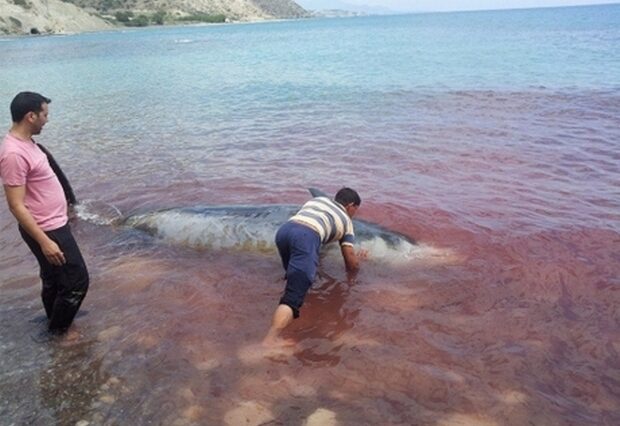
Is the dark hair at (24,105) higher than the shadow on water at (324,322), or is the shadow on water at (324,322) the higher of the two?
the dark hair at (24,105)

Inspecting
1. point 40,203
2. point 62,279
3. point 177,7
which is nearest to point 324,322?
point 62,279

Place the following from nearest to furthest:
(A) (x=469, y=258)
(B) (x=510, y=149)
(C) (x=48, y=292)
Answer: (C) (x=48, y=292) → (A) (x=469, y=258) → (B) (x=510, y=149)

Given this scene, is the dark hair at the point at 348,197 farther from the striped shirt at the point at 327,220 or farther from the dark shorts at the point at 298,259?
the dark shorts at the point at 298,259

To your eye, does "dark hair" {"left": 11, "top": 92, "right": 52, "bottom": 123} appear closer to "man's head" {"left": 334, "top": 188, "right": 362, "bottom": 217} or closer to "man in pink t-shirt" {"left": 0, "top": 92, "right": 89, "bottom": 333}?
"man in pink t-shirt" {"left": 0, "top": 92, "right": 89, "bottom": 333}

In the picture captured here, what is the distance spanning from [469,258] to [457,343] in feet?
7.38

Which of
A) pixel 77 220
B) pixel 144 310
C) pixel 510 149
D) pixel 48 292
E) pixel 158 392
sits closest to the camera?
pixel 158 392

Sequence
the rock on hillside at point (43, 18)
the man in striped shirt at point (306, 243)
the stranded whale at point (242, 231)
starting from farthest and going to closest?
the rock on hillside at point (43, 18), the stranded whale at point (242, 231), the man in striped shirt at point (306, 243)

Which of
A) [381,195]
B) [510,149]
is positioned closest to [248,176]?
[381,195]

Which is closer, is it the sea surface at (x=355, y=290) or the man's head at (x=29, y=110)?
the man's head at (x=29, y=110)

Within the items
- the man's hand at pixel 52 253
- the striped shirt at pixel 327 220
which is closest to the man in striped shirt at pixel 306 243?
the striped shirt at pixel 327 220

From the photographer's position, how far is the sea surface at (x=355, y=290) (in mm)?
A: 4699

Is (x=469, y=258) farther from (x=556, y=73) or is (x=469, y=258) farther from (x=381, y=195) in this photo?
(x=556, y=73)

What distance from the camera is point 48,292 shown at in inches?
216

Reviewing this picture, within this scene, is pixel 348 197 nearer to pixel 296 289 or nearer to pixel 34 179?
pixel 296 289
